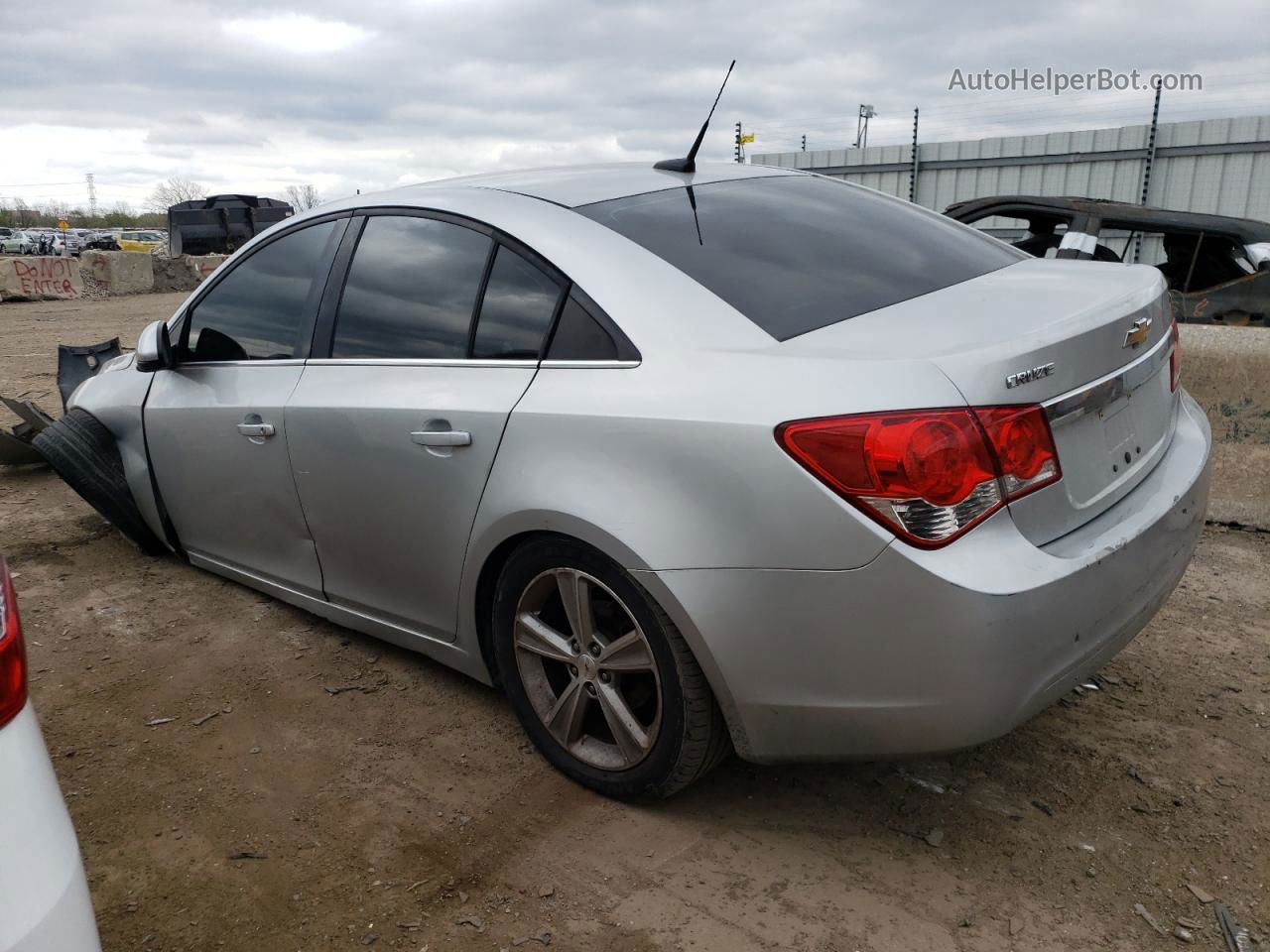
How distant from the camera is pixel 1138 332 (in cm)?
243

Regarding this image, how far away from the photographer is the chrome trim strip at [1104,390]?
84.4 inches

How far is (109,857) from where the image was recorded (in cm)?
254

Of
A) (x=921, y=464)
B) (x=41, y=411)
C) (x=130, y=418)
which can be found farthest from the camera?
(x=41, y=411)

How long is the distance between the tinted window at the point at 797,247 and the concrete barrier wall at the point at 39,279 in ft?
73.4

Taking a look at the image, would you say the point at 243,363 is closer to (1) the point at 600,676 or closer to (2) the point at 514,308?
(2) the point at 514,308

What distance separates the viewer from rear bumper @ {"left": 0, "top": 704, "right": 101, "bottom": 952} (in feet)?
4.25

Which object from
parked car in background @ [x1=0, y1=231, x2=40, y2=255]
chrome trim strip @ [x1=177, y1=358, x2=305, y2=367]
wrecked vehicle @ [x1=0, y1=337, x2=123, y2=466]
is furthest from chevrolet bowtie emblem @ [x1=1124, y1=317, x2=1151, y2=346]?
parked car in background @ [x1=0, y1=231, x2=40, y2=255]

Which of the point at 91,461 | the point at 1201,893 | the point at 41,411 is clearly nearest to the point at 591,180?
the point at 1201,893

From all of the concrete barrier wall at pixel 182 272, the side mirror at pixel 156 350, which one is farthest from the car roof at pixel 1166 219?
the concrete barrier wall at pixel 182 272

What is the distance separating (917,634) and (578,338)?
3.64 ft

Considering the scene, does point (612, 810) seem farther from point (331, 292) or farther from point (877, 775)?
point (331, 292)

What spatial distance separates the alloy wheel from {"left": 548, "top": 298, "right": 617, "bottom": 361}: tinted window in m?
0.54

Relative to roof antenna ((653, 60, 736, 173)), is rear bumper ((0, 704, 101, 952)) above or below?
below

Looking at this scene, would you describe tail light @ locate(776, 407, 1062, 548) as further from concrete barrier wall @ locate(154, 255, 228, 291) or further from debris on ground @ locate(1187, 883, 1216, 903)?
concrete barrier wall @ locate(154, 255, 228, 291)
